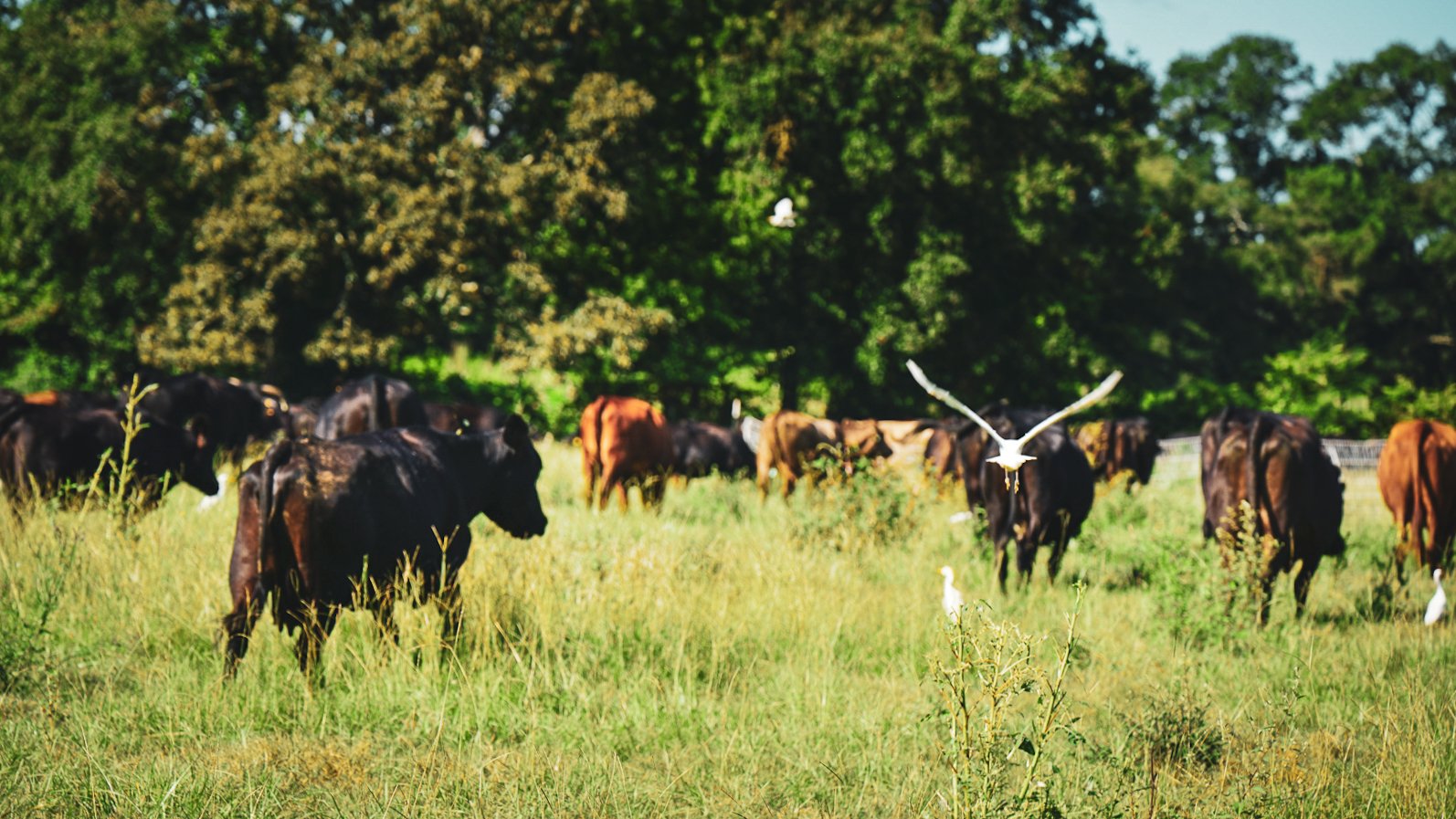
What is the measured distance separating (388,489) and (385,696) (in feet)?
3.57

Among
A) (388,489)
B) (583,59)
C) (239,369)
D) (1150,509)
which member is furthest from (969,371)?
(388,489)

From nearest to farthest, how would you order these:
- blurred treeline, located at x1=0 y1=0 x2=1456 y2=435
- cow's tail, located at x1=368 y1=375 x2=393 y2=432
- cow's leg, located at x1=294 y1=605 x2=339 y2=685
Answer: cow's leg, located at x1=294 y1=605 x2=339 y2=685 < cow's tail, located at x1=368 y1=375 x2=393 y2=432 < blurred treeline, located at x1=0 y1=0 x2=1456 y2=435

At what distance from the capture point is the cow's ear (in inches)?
273

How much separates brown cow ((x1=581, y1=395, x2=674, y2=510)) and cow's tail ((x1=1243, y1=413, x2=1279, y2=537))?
664 cm

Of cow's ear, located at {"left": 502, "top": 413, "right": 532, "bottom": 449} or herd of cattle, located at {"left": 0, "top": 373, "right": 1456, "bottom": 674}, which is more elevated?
cow's ear, located at {"left": 502, "top": 413, "right": 532, "bottom": 449}

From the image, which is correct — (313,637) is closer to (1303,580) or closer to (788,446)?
(1303,580)

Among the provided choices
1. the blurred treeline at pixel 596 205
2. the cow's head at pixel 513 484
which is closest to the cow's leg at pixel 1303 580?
the cow's head at pixel 513 484

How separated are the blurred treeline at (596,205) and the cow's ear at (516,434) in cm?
1577

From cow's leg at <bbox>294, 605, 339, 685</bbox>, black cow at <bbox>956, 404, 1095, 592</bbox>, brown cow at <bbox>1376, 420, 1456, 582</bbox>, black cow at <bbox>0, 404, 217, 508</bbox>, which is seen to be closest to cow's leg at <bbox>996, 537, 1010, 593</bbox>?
black cow at <bbox>956, 404, 1095, 592</bbox>

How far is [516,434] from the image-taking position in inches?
277

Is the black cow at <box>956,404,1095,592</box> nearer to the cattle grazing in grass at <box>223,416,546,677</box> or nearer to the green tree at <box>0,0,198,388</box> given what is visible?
the cattle grazing in grass at <box>223,416,546,677</box>

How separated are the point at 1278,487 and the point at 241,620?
6.85m

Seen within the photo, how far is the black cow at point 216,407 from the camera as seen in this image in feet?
46.4

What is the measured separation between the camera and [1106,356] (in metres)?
29.5
